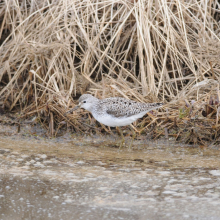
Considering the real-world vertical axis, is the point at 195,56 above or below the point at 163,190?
above

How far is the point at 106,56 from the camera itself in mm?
6730

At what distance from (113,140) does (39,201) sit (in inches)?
95.0

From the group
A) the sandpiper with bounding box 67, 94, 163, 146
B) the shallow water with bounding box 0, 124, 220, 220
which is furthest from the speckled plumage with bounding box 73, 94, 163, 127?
the shallow water with bounding box 0, 124, 220, 220

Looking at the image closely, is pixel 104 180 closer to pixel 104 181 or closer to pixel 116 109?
pixel 104 181

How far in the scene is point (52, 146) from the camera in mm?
5520

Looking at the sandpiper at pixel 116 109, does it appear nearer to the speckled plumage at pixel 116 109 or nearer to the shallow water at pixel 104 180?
the speckled plumage at pixel 116 109

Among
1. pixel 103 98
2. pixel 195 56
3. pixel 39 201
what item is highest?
pixel 195 56

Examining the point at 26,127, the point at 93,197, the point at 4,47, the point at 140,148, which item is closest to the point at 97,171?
the point at 93,197

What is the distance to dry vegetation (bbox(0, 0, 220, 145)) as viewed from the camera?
251 inches

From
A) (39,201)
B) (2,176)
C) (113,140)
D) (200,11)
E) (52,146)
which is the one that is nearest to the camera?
(39,201)

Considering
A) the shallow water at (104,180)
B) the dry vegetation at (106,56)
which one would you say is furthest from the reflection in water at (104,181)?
the dry vegetation at (106,56)

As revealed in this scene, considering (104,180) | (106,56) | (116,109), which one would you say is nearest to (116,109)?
(116,109)

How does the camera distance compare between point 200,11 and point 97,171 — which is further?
point 200,11

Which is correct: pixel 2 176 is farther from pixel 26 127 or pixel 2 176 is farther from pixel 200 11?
pixel 200 11
